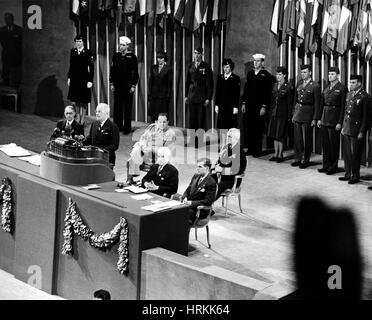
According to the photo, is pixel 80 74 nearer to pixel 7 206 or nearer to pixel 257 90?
pixel 257 90

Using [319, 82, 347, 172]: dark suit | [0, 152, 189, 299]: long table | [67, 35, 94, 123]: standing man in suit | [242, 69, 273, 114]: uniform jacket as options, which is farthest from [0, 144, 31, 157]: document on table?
[319, 82, 347, 172]: dark suit

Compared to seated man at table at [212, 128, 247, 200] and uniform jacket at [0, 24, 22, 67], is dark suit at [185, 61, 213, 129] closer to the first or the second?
seated man at table at [212, 128, 247, 200]

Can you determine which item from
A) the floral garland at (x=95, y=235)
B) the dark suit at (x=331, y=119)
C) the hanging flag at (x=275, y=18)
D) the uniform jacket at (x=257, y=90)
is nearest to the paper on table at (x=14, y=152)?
the floral garland at (x=95, y=235)

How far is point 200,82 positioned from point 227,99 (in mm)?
522

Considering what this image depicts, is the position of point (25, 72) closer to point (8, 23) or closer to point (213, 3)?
point (8, 23)

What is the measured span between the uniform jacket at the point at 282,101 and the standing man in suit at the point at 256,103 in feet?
0.39

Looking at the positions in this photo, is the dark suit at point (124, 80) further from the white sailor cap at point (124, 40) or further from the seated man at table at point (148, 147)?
the seated man at table at point (148, 147)

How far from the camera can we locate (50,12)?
15.0 m

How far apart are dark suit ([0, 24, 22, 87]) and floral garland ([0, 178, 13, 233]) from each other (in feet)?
20.6

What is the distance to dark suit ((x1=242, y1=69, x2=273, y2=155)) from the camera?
508 inches

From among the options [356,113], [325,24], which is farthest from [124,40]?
[356,113]

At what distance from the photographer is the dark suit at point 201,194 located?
913 cm

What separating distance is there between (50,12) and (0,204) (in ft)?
21.1
